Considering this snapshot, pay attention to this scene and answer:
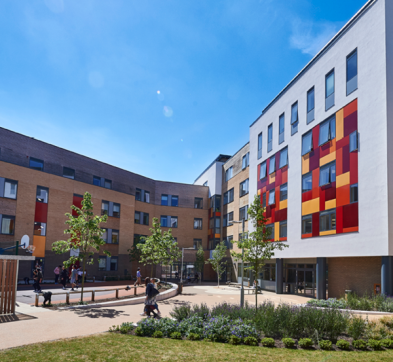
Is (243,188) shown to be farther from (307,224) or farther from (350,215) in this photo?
(350,215)

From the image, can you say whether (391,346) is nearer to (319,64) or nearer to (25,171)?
(319,64)

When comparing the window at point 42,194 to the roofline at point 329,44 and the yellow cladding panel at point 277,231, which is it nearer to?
the yellow cladding panel at point 277,231

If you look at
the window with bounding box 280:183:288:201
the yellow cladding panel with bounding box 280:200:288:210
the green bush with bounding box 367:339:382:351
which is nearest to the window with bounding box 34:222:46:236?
the yellow cladding panel with bounding box 280:200:288:210

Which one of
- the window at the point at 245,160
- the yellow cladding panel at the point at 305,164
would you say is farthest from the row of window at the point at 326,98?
the window at the point at 245,160

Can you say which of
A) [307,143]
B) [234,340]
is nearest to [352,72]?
[307,143]

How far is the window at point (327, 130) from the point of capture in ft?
84.8

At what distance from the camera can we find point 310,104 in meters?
29.2

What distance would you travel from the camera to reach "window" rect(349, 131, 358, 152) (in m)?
23.2

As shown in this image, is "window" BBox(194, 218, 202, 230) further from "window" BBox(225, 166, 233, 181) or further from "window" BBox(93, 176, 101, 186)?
"window" BBox(93, 176, 101, 186)

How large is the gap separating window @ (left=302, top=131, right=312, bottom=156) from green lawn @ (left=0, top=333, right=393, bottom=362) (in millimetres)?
19585

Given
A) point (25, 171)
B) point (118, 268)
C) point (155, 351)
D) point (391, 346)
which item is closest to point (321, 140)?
point (391, 346)

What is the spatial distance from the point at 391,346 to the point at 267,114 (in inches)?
1099

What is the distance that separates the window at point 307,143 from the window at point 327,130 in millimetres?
1397

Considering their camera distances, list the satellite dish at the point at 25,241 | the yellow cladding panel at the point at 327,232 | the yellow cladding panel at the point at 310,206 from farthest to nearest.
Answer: the satellite dish at the point at 25,241, the yellow cladding panel at the point at 310,206, the yellow cladding panel at the point at 327,232
